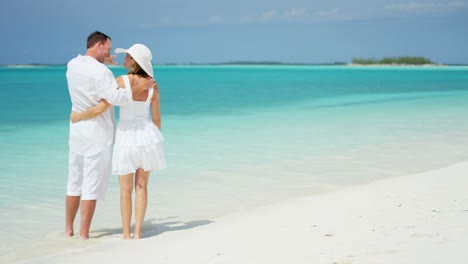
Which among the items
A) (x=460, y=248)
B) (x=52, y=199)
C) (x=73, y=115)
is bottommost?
(x=52, y=199)

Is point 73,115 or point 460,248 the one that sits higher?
point 73,115

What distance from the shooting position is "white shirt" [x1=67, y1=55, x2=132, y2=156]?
4.54m

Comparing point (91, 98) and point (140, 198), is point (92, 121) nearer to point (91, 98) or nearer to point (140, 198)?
point (91, 98)

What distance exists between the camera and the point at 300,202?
5.89 m

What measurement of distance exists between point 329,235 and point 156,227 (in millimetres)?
1842

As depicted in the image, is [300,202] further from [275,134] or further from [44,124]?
[44,124]

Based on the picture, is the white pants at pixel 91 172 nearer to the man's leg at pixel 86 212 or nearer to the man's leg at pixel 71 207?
the man's leg at pixel 86 212

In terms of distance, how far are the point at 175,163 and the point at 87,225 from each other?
14.3 feet

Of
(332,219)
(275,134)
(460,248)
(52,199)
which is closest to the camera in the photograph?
(460,248)

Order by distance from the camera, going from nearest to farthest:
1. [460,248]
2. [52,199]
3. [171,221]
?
[460,248], [171,221], [52,199]

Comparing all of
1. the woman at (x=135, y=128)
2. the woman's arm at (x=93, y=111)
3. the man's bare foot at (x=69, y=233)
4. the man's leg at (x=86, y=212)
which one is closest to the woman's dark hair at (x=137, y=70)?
the woman at (x=135, y=128)

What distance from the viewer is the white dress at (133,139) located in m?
4.62

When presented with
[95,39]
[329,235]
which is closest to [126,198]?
[95,39]

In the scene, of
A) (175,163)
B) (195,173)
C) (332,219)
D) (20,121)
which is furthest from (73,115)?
(20,121)
